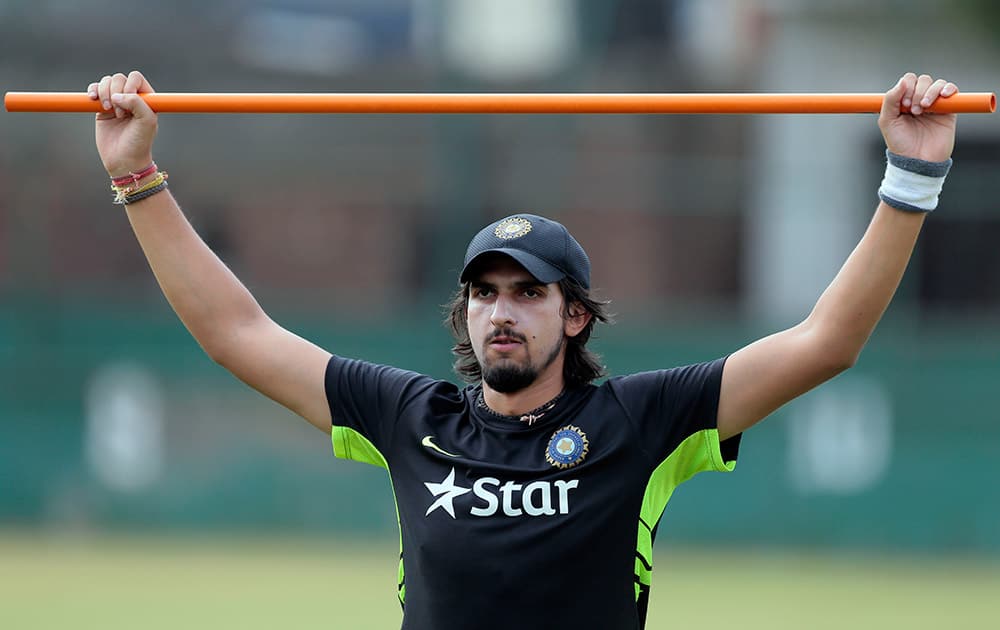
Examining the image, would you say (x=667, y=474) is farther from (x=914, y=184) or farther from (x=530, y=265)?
(x=914, y=184)

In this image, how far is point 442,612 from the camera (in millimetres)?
4766

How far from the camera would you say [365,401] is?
5180 mm

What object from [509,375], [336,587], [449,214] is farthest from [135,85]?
[449,214]

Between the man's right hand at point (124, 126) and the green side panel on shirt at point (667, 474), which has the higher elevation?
the man's right hand at point (124, 126)

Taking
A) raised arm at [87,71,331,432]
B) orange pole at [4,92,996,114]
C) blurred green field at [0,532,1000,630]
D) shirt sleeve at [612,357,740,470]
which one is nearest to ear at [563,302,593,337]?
shirt sleeve at [612,357,740,470]

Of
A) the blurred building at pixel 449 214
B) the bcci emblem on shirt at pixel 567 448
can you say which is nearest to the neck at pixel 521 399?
the bcci emblem on shirt at pixel 567 448

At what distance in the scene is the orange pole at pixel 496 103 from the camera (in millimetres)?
4965

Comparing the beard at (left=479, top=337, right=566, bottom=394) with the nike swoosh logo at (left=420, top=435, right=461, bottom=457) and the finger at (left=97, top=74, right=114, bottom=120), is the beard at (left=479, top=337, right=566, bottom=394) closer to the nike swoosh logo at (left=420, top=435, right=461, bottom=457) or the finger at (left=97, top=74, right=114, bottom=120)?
the nike swoosh logo at (left=420, top=435, right=461, bottom=457)

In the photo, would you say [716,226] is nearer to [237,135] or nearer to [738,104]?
[237,135]

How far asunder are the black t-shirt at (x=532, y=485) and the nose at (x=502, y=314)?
0.32m

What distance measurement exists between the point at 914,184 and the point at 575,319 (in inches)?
46.7

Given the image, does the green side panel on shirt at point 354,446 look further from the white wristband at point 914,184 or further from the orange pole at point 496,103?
the white wristband at point 914,184

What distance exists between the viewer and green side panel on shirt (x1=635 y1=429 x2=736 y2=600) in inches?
193

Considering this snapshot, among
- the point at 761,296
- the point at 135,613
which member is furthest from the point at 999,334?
the point at 135,613
